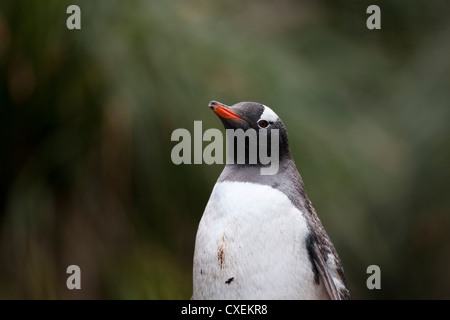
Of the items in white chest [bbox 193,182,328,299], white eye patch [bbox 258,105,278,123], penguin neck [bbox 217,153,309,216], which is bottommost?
white chest [bbox 193,182,328,299]

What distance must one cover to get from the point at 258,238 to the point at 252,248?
0.02m

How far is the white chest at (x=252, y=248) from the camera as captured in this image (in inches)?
58.1

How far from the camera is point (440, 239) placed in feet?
12.2

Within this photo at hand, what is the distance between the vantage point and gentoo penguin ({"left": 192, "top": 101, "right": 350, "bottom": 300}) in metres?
1.48

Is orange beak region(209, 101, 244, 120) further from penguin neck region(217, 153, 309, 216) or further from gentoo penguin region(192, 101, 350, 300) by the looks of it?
penguin neck region(217, 153, 309, 216)

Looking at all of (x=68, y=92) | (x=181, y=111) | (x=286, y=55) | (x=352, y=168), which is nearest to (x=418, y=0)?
(x=286, y=55)

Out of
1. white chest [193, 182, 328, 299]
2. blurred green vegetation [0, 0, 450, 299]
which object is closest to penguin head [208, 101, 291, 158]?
white chest [193, 182, 328, 299]

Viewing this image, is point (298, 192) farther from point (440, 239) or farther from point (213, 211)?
point (440, 239)

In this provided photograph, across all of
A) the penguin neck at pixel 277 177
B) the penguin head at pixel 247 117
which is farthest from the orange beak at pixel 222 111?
the penguin neck at pixel 277 177

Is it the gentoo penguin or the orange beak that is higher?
the orange beak

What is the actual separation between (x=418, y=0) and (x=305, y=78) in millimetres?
1299

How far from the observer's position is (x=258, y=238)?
58.9 inches

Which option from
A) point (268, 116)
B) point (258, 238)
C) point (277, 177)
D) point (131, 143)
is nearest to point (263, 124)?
point (268, 116)

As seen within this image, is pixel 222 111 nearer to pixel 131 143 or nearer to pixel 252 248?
pixel 252 248
